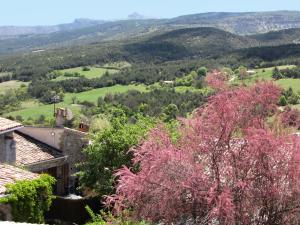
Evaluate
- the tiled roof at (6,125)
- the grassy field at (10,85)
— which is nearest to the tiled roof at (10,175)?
the tiled roof at (6,125)

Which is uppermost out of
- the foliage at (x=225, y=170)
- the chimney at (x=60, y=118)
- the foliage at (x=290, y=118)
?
the foliage at (x=290, y=118)

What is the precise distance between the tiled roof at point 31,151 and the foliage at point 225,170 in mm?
12800

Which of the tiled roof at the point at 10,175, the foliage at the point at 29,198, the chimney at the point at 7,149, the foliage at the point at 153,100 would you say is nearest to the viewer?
the foliage at the point at 29,198

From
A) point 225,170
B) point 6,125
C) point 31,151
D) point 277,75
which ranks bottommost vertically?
point 31,151

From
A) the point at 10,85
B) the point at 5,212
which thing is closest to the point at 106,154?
the point at 5,212

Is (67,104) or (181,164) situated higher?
(181,164)

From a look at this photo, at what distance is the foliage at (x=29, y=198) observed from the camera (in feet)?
44.2

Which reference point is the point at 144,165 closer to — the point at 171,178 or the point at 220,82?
the point at 171,178

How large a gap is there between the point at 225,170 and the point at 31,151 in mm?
15131

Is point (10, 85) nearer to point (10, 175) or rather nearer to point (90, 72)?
point (90, 72)

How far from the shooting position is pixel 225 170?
827 cm

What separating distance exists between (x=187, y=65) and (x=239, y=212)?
128544mm

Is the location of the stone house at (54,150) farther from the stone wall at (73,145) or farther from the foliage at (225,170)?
the foliage at (225,170)

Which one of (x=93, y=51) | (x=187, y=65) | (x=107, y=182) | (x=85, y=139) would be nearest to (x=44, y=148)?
(x=85, y=139)
